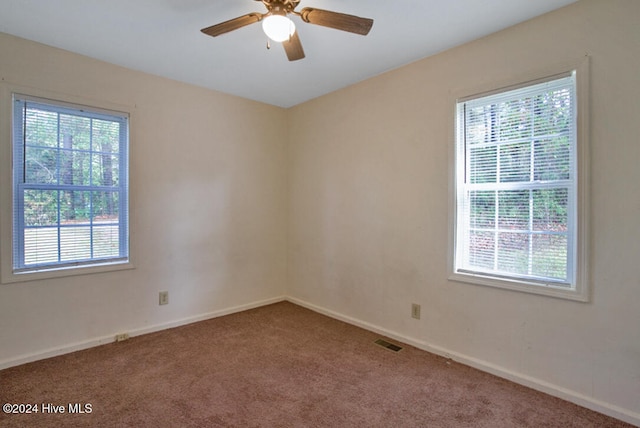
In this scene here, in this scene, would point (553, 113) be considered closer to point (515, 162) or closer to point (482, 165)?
point (515, 162)

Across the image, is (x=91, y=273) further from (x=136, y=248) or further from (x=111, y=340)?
(x=111, y=340)

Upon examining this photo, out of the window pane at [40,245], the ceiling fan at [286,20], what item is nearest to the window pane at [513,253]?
the ceiling fan at [286,20]

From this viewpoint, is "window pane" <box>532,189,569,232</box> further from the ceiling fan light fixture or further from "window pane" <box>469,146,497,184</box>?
the ceiling fan light fixture

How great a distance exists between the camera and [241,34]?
233 cm

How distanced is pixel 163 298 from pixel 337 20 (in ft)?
9.42

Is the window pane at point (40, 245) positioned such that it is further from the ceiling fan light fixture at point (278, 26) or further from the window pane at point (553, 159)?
the window pane at point (553, 159)

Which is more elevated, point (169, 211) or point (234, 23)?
point (234, 23)

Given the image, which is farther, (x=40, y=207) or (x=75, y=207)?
(x=75, y=207)

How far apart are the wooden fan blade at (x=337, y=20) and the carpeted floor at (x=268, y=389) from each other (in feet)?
7.27

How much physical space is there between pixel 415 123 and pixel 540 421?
7.34ft

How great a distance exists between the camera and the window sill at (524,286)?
1.97 meters

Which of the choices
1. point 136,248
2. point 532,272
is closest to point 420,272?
point 532,272

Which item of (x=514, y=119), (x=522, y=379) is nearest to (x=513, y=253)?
(x=522, y=379)

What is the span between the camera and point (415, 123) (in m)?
2.76
